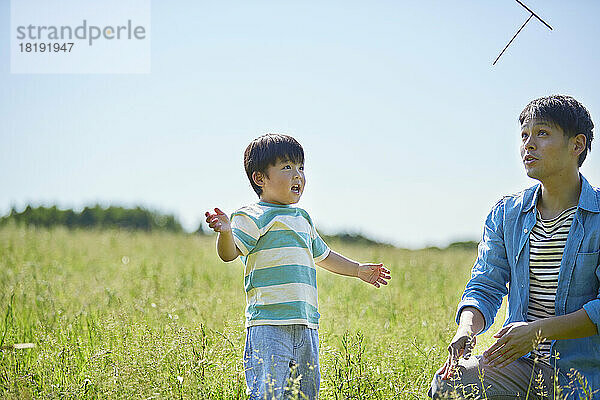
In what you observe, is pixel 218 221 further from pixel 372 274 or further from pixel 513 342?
pixel 513 342

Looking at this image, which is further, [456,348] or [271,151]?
[271,151]

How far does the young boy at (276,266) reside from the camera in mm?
3170

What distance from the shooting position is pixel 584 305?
3.08 m

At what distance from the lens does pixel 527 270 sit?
3.38m

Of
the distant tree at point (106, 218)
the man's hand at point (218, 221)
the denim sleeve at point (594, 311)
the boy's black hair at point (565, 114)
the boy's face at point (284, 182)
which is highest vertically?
the distant tree at point (106, 218)

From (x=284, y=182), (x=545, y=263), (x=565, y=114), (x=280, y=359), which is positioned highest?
(x=565, y=114)

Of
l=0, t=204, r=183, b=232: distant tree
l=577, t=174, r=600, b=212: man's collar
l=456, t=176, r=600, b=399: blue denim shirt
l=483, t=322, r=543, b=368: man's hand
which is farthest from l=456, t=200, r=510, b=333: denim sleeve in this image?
l=0, t=204, r=183, b=232: distant tree

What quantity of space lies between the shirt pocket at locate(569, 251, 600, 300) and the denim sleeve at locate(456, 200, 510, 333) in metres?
0.39

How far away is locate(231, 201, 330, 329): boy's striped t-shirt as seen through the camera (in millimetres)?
3244

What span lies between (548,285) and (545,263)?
0.35 ft

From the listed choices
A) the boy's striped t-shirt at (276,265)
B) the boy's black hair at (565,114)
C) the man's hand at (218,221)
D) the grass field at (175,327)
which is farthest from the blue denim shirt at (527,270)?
the man's hand at (218,221)

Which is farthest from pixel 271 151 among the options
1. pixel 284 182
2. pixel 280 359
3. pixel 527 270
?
pixel 527 270

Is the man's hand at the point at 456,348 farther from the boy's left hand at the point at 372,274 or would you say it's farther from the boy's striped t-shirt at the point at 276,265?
the boy's striped t-shirt at the point at 276,265

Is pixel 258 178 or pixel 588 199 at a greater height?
pixel 258 178
